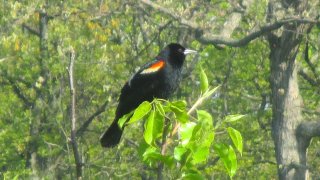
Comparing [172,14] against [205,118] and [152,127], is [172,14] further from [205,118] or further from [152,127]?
[152,127]

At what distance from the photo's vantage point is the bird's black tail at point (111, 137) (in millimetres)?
5534

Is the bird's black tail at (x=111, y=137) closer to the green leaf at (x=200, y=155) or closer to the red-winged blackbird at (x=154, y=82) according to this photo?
the red-winged blackbird at (x=154, y=82)

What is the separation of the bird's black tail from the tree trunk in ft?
35.4

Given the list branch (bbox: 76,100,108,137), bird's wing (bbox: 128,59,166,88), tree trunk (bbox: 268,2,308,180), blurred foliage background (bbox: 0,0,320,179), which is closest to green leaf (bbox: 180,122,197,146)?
bird's wing (bbox: 128,59,166,88)

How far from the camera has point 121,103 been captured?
21.4 feet

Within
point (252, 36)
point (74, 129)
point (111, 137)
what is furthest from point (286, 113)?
point (74, 129)

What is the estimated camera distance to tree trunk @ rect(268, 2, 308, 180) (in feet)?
52.7

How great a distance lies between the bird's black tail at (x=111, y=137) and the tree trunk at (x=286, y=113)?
10804 millimetres

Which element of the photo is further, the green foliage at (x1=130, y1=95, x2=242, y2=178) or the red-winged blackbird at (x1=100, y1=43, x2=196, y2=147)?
the red-winged blackbird at (x1=100, y1=43, x2=196, y2=147)

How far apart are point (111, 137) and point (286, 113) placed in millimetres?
11375

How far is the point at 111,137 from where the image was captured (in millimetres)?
5598

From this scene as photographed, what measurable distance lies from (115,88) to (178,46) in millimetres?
11676

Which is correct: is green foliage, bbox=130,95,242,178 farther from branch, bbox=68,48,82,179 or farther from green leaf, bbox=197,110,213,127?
branch, bbox=68,48,82,179

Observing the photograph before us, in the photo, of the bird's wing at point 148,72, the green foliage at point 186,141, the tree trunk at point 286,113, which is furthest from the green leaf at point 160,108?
the tree trunk at point 286,113
